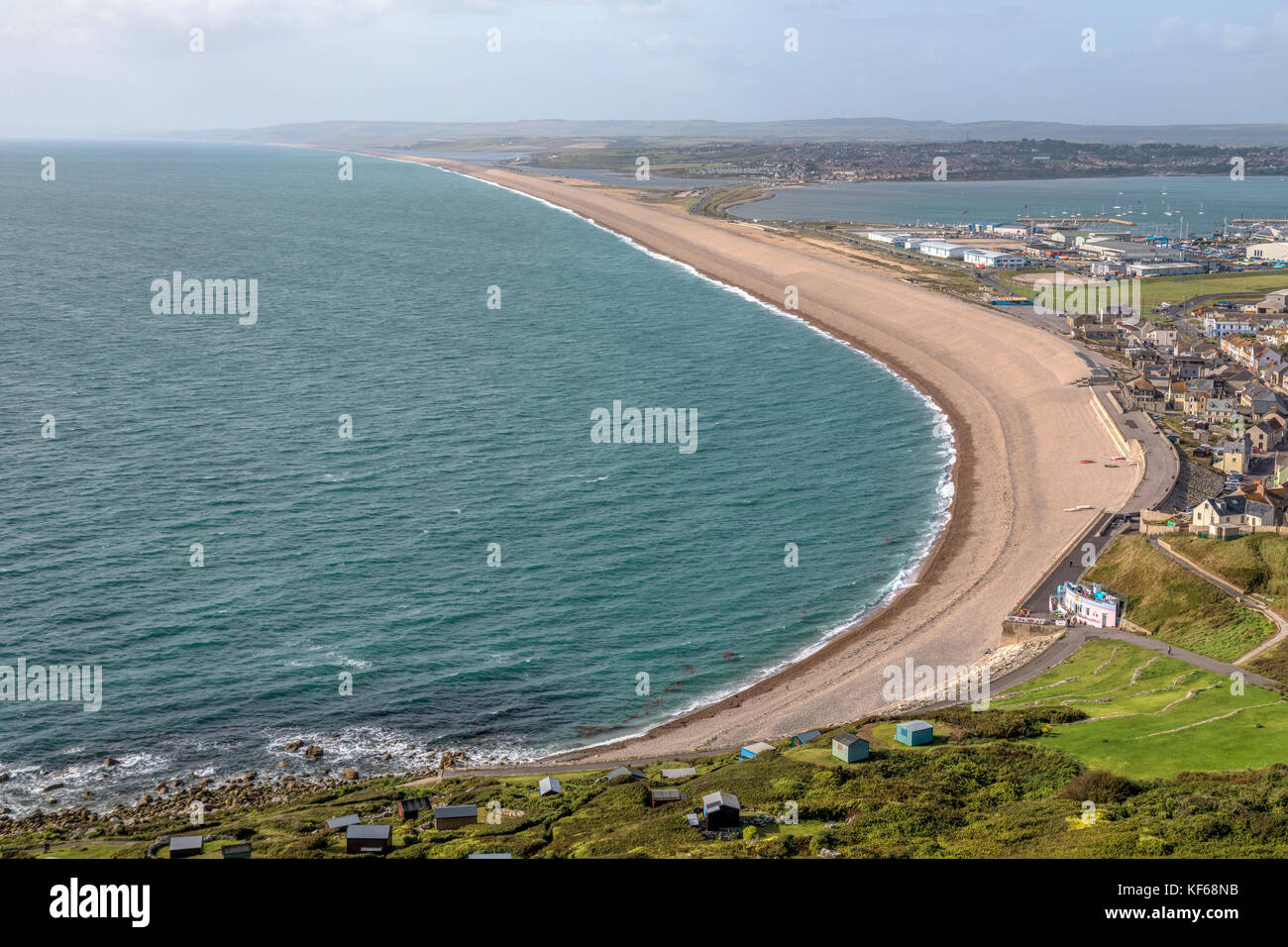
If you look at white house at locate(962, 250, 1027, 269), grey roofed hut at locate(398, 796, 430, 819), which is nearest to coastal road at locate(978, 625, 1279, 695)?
grey roofed hut at locate(398, 796, 430, 819)

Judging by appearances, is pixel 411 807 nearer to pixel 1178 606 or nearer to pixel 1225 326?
pixel 1178 606

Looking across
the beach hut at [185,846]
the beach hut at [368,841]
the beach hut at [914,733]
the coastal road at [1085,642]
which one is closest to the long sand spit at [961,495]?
the coastal road at [1085,642]

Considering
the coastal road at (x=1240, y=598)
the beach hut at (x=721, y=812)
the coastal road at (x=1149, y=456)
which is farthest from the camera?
the coastal road at (x=1149, y=456)

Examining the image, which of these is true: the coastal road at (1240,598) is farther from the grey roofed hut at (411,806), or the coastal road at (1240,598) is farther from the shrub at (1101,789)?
the grey roofed hut at (411,806)

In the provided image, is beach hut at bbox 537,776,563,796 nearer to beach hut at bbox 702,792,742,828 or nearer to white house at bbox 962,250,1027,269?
beach hut at bbox 702,792,742,828

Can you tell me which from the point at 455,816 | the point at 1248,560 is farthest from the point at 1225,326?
the point at 455,816
